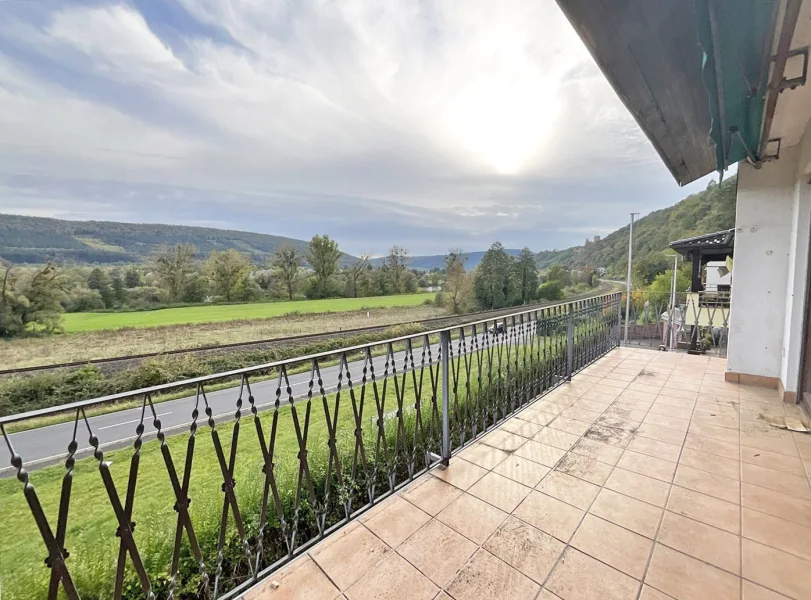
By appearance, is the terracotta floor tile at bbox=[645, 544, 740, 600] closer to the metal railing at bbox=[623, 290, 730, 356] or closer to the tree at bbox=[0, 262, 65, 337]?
the metal railing at bbox=[623, 290, 730, 356]

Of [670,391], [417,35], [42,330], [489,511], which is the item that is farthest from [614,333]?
[42,330]

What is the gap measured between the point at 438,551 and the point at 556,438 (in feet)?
5.08

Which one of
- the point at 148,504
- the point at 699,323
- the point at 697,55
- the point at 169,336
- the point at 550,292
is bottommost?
the point at 169,336

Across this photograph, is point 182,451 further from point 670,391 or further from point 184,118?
point 184,118

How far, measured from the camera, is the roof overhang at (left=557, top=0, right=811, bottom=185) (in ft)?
4.36

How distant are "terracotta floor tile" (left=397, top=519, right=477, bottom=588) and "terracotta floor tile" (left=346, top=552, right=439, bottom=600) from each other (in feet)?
0.14

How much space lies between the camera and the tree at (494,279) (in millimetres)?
27547

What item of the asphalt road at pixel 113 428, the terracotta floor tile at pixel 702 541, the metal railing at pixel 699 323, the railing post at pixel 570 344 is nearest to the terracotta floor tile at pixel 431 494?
the terracotta floor tile at pixel 702 541

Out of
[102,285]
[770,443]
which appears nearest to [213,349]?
[102,285]

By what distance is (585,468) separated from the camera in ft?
7.54

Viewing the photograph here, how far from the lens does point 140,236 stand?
36.0 meters

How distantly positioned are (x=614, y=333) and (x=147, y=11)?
8.43 metres

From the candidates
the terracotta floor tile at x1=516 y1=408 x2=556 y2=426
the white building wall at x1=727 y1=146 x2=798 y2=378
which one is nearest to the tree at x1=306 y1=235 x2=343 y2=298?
the terracotta floor tile at x1=516 y1=408 x2=556 y2=426

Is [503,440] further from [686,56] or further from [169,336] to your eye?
[169,336]
